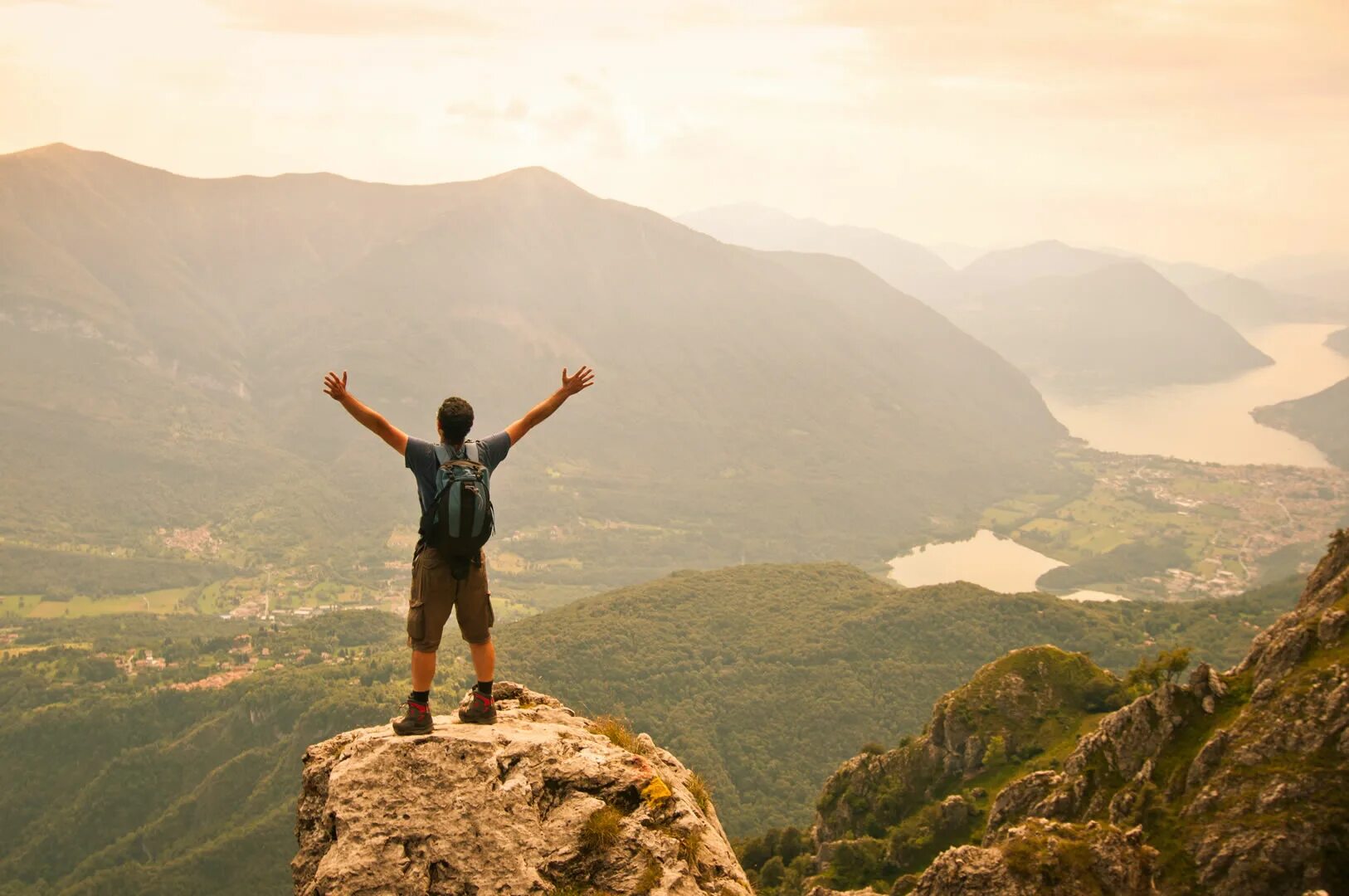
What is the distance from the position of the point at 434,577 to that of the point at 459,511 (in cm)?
83

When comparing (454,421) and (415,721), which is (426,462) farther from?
(415,721)

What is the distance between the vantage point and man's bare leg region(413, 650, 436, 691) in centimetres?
946

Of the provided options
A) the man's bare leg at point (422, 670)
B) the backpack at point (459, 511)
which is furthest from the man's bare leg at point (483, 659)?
the backpack at point (459, 511)

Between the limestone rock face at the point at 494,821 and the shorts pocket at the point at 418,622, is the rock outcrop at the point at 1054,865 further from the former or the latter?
the shorts pocket at the point at 418,622

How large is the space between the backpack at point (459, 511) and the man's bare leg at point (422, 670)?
119 cm

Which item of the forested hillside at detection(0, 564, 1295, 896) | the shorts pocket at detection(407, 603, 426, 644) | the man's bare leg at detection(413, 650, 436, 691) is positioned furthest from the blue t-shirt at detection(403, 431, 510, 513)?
the forested hillside at detection(0, 564, 1295, 896)

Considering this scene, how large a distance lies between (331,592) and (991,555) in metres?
126

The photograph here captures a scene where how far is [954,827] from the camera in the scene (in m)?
37.1

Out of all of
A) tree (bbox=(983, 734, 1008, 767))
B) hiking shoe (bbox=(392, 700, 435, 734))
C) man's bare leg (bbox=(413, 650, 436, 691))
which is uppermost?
man's bare leg (bbox=(413, 650, 436, 691))

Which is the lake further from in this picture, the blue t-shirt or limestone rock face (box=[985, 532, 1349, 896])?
the blue t-shirt

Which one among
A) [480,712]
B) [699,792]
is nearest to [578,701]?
[699,792]

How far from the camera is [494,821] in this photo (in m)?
8.50

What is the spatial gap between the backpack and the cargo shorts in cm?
22

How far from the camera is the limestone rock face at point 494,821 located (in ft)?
26.7
